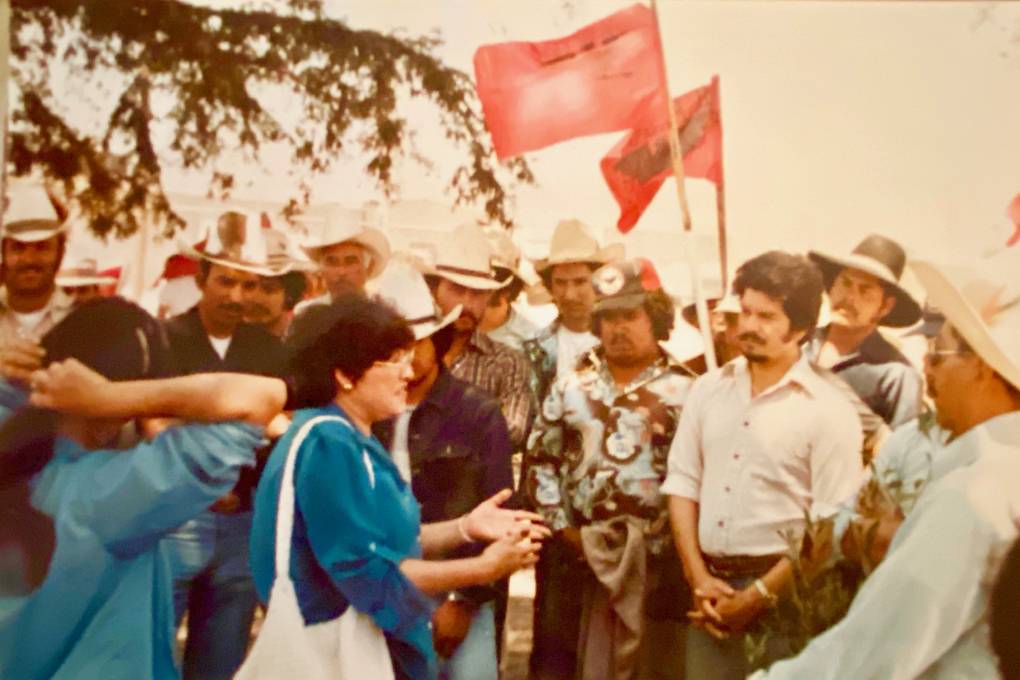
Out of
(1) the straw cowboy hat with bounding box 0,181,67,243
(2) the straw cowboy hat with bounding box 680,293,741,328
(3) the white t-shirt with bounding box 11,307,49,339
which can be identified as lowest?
(2) the straw cowboy hat with bounding box 680,293,741,328

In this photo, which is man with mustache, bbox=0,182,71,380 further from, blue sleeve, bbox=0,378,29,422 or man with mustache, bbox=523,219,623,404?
man with mustache, bbox=523,219,623,404

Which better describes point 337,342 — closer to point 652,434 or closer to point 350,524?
point 350,524

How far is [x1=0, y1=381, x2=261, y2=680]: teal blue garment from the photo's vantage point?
2.90 m

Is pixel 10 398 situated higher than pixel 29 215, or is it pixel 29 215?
pixel 29 215

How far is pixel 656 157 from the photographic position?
3.13 meters

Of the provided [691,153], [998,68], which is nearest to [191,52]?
[691,153]

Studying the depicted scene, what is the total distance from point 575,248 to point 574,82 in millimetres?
605

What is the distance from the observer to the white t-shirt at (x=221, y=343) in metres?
3.01

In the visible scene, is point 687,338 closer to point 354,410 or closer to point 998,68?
point 354,410

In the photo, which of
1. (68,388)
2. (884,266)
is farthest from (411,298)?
(884,266)

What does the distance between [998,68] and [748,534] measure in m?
1.90

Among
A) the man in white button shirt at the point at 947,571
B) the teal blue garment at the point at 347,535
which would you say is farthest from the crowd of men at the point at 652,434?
the teal blue garment at the point at 347,535

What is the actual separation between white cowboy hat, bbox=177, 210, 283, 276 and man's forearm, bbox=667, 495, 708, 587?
Result: 161 centimetres

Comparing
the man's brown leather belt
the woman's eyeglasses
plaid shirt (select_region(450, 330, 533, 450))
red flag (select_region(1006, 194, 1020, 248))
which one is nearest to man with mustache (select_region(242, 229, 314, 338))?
the woman's eyeglasses
